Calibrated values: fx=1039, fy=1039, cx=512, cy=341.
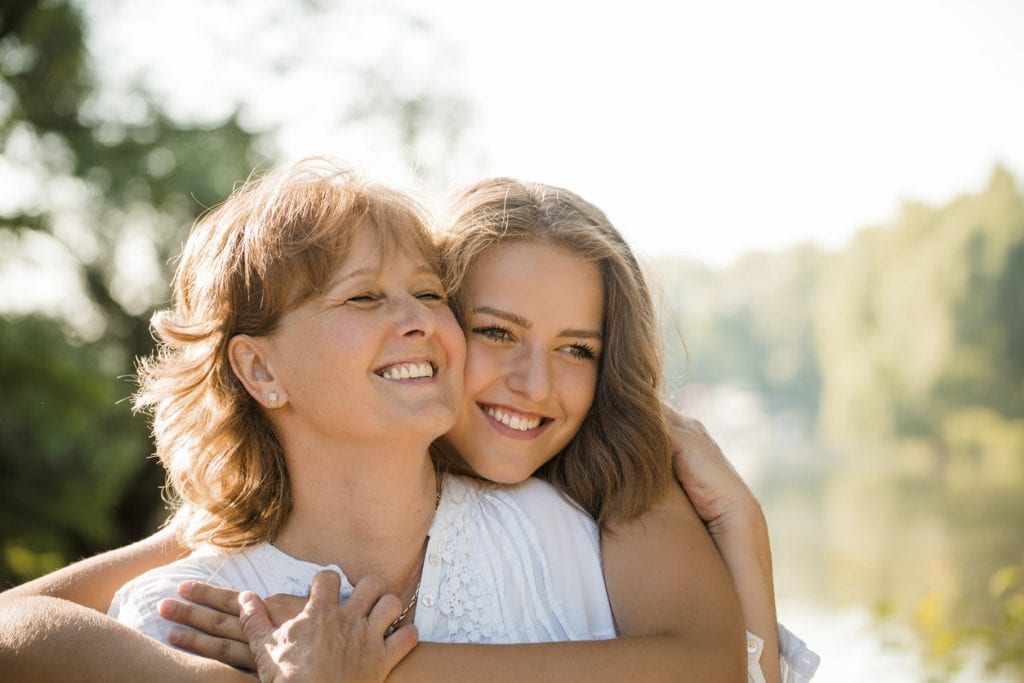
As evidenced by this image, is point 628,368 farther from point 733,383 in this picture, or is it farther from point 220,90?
point 733,383

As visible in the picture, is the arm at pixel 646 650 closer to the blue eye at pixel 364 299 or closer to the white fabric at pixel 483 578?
the white fabric at pixel 483 578

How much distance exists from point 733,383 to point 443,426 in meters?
13.3

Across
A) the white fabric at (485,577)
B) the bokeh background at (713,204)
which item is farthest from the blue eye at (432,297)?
the bokeh background at (713,204)

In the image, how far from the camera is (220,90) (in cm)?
1074

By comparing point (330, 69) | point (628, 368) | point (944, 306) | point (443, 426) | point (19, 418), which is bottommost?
point (19, 418)

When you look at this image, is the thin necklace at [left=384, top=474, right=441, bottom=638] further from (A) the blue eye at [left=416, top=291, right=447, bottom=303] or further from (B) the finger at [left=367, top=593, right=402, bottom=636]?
(A) the blue eye at [left=416, top=291, right=447, bottom=303]

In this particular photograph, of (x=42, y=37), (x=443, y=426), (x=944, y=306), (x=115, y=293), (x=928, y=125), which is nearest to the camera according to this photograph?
(x=443, y=426)

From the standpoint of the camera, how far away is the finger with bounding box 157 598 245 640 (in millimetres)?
1959

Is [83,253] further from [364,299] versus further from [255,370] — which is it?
[364,299]

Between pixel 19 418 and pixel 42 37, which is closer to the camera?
pixel 19 418

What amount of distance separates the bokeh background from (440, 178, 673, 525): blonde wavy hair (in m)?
3.17

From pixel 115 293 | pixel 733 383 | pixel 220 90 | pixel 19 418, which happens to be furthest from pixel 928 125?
pixel 19 418

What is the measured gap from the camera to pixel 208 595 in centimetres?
203

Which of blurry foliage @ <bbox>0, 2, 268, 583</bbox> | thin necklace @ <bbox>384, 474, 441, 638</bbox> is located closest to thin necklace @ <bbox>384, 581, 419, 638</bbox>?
thin necklace @ <bbox>384, 474, 441, 638</bbox>
